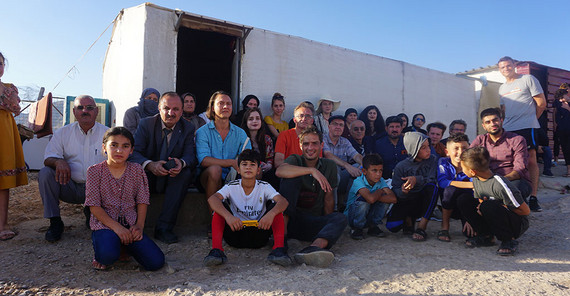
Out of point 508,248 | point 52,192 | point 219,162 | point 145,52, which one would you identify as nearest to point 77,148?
point 52,192

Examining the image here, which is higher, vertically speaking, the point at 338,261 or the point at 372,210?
the point at 372,210

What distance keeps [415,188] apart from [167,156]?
8.36 ft

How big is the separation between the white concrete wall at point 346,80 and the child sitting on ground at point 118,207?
11.7 feet

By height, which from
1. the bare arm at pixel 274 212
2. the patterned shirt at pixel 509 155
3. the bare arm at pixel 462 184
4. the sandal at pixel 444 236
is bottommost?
the sandal at pixel 444 236

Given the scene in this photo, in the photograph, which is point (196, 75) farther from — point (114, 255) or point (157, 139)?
point (114, 255)

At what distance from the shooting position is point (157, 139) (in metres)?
3.66

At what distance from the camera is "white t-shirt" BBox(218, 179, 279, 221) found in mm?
3104

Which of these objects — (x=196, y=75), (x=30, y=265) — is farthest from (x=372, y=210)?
(x=196, y=75)

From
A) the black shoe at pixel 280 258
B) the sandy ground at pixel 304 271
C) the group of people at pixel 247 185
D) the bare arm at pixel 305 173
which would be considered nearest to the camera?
the sandy ground at pixel 304 271

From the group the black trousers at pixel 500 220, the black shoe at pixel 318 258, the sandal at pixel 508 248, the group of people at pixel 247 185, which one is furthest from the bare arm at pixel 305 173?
the sandal at pixel 508 248

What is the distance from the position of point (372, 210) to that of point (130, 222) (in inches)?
92.9

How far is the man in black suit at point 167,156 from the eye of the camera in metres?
3.44

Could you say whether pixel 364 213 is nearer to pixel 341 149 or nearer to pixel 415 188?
pixel 415 188

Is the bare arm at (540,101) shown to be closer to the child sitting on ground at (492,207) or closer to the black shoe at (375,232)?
the child sitting on ground at (492,207)
